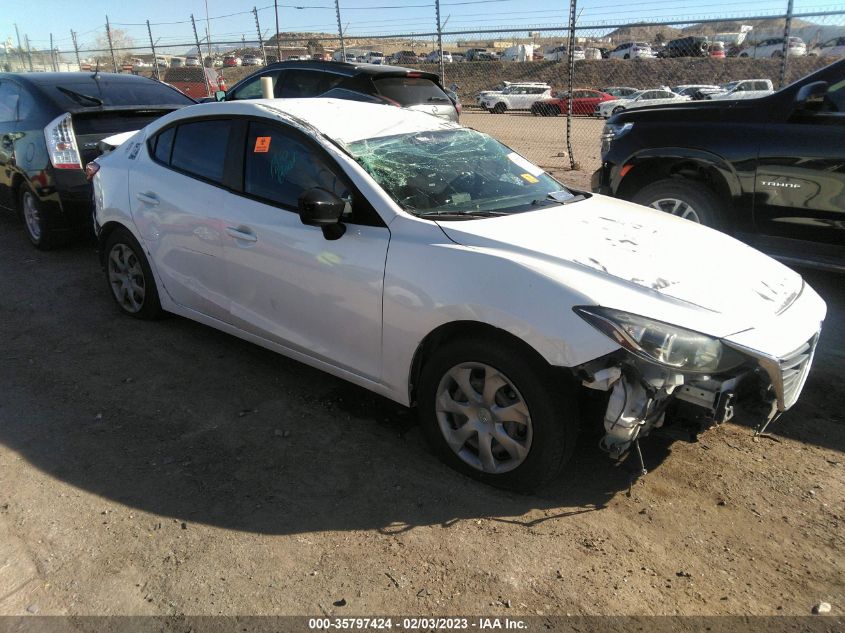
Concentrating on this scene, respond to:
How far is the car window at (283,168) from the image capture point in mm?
3428

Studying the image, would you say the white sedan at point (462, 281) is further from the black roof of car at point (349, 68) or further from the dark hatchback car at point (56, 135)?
the black roof of car at point (349, 68)

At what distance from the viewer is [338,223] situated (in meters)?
3.24

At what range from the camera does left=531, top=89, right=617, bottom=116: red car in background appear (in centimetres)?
3102

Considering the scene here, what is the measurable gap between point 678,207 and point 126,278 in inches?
179

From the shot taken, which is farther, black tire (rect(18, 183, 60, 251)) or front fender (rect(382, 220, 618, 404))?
black tire (rect(18, 183, 60, 251))

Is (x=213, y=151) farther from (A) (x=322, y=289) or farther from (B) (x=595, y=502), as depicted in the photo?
(B) (x=595, y=502)

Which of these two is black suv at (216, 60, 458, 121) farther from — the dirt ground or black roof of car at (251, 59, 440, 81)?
the dirt ground

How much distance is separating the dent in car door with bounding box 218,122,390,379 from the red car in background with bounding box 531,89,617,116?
28.7 metres

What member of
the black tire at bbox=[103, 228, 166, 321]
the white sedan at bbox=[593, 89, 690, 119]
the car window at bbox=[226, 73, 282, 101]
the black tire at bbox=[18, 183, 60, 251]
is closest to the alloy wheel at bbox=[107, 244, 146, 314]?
the black tire at bbox=[103, 228, 166, 321]

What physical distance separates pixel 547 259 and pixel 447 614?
57.6 inches

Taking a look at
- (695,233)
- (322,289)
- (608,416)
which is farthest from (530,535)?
(695,233)

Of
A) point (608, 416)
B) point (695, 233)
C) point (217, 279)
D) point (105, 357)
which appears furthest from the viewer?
point (105, 357)

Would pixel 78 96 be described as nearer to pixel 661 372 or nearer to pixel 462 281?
pixel 462 281

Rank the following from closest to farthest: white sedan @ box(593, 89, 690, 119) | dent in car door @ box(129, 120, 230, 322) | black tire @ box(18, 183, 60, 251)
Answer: dent in car door @ box(129, 120, 230, 322) < black tire @ box(18, 183, 60, 251) < white sedan @ box(593, 89, 690, 119)
